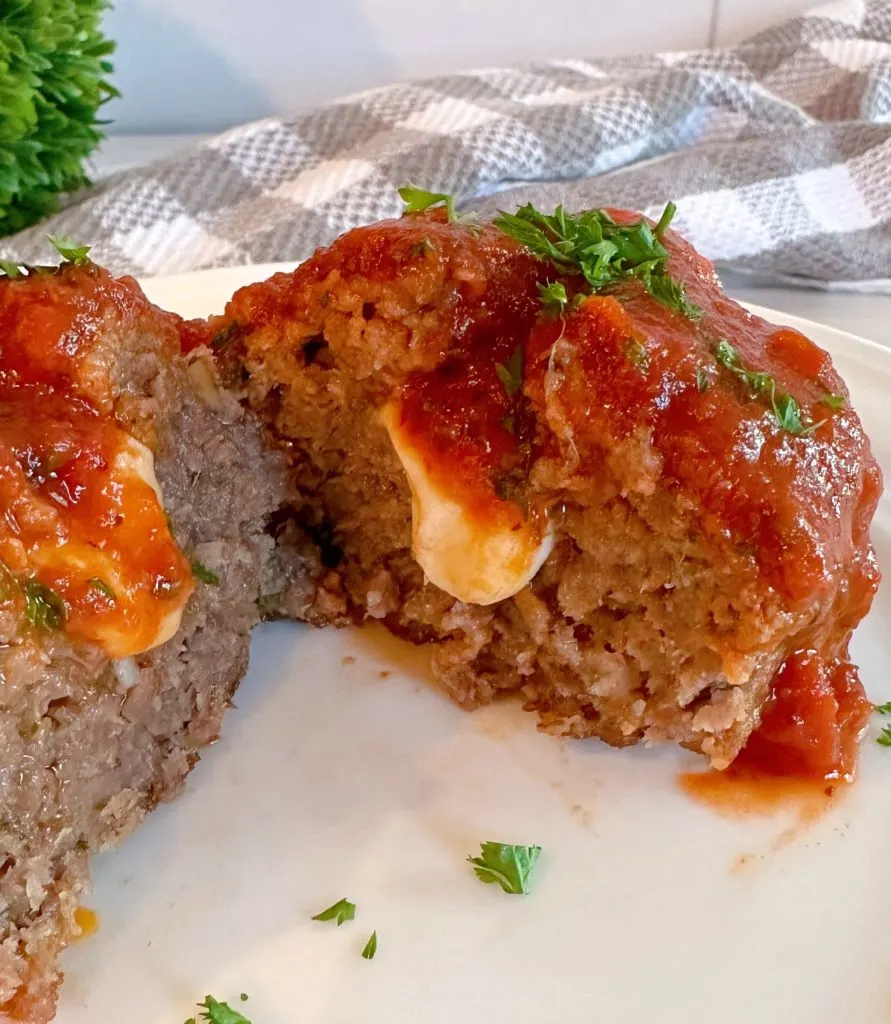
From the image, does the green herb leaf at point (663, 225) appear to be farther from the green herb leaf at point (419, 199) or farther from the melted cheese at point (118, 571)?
the melted cheese at point (118, 571)

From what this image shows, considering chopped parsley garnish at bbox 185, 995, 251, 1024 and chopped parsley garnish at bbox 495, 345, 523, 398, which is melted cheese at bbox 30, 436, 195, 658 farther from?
chopped parsley garnish at bbox 495, 345, 523, 398

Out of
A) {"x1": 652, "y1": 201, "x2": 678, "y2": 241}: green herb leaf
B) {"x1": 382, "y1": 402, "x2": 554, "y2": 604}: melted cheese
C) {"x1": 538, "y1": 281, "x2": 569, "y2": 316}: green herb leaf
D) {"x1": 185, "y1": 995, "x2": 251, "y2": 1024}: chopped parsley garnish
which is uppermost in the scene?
{"x1": 652, "y1": 201, "x2": 678, "y2": 241}: green herb leaf

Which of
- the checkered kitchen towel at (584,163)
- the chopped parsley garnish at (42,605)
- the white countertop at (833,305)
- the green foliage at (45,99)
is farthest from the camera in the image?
the checkered kitchen towel at (584,163)

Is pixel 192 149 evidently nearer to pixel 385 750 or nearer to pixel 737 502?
pixel 385 750

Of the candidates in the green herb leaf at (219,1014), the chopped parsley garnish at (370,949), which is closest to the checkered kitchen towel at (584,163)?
the chopped parsley garnish at (370,949)

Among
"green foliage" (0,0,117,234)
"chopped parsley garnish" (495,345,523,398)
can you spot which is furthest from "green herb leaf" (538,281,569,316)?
"green foliage" (0,0,117,234)

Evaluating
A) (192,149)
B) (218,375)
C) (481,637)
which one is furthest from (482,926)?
(192,149)

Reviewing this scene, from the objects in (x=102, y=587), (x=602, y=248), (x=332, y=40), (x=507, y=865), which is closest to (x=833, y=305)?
(x=602, y=248)
